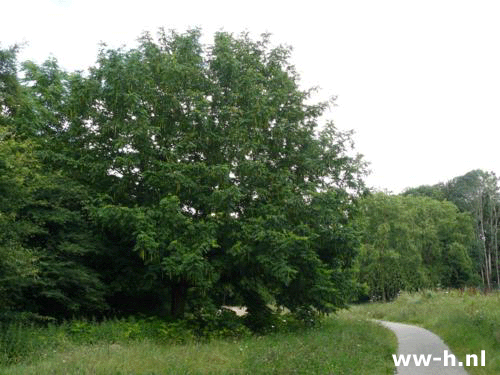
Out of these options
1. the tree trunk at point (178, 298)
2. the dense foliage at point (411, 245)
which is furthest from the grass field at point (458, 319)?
the dense foliage at point (411, 245)

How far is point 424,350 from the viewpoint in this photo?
16.2 meters

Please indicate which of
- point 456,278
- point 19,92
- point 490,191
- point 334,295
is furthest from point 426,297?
point 490,191

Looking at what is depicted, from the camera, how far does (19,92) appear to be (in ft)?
52.5

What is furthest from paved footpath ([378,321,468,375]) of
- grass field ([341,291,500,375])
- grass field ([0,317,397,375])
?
grass field ([0,317,397,375])

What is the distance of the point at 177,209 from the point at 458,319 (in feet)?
45.5

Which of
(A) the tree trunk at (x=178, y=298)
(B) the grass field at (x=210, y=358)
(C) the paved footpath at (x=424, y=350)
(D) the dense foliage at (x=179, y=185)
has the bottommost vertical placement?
(C) the paved footpath at (x=424, y=350)

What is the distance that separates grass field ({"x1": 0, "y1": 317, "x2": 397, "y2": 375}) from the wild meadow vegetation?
0.12 meters

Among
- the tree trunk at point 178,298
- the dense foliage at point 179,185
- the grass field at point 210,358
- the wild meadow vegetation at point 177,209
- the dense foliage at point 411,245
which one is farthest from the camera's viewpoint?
the dense foliage at point 411,245

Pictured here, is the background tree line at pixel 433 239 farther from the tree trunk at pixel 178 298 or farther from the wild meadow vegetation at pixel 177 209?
the tree trunk at pixel 178 298

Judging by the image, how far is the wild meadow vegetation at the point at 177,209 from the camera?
13016 mm

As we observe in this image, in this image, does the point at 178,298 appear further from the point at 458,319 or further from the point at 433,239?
the point at 433,239

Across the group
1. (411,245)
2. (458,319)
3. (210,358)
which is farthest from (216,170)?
(411,245)

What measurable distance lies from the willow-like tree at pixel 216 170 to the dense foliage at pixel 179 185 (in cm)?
5

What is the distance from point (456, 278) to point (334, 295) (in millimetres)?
56512
